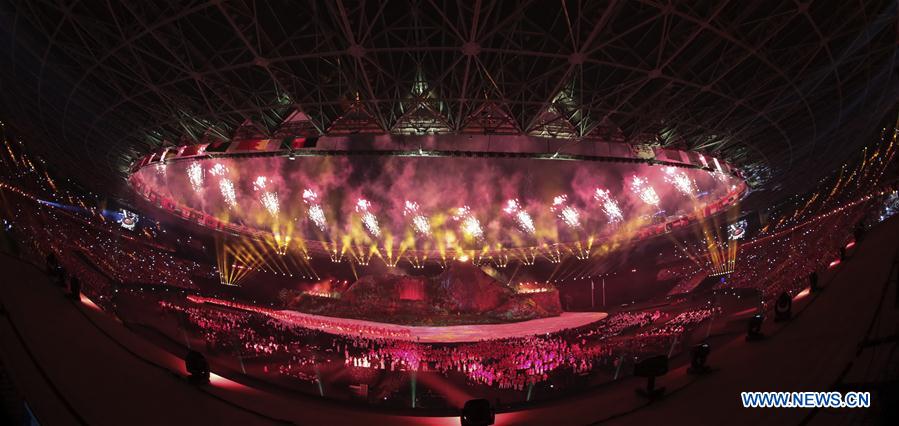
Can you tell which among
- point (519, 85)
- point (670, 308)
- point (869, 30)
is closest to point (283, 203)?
point (519, 85)

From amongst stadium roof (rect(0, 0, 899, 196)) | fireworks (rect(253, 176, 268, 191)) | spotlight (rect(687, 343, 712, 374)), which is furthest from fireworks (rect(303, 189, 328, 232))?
spotlight (rect(687, 343, 712, 374))

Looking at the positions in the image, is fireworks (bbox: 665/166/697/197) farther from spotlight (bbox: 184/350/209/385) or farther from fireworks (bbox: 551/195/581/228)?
spotlight (bbox: 184/350/209/385)

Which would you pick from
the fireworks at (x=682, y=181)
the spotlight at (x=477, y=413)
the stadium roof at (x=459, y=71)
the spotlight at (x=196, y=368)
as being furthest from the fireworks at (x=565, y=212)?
the spotlight at (x=196, y=368)

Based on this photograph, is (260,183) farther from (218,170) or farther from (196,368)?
(196,368)

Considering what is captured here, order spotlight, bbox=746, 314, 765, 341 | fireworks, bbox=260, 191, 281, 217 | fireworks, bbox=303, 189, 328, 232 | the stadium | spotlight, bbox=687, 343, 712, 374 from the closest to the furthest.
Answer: the stadium, spotlight, bbox=687, 343, 712, 374, spotlight, bbox=746, 314, 765, 341, fireworks, bbox=260, 191, 281, 217, fireworks, bbox=303, 189, 328, 232

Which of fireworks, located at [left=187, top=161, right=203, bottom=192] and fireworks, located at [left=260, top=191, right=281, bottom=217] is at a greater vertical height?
fireworks, located at [left=187, top=161, right=203, bottom=192]

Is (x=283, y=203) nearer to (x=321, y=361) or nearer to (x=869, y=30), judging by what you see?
(x=321, y=361)

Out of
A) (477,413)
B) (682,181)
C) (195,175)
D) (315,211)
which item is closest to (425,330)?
(315,211)

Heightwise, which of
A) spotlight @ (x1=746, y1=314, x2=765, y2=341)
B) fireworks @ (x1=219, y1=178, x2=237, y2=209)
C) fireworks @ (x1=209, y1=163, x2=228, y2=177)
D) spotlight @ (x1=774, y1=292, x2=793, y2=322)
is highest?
fireworks @ (x1=209, y1=163, x2=228, y2=177)

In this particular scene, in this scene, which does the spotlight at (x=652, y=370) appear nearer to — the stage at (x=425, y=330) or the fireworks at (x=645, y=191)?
the stage at (x=425, y=330)
